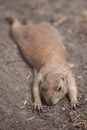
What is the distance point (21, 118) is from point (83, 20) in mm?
3323

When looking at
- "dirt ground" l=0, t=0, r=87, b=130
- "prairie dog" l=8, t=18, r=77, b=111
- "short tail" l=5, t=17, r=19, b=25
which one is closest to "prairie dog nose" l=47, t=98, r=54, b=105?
"prairie dog" l=8, t=18, r=77, b=111

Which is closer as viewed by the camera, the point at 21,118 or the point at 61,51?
the point at 21,118

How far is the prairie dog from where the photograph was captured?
5293mm

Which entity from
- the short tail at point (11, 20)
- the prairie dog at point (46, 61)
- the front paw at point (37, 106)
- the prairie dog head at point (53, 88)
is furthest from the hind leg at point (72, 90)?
the short tail at point (11, 20)

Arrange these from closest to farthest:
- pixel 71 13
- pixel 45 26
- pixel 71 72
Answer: pixel 71 72 → pixel 45 26 → pixel 71 13

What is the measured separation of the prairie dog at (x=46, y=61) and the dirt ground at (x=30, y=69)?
12 cm

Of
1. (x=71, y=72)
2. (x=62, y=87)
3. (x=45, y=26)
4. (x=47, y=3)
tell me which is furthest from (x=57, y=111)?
(x=47, y=3)

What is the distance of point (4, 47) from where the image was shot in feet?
21.9

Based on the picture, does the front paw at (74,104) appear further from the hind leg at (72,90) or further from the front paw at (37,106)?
the front paw at (37,106)

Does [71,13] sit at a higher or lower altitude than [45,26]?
higher

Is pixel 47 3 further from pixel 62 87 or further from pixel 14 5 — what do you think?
pixel 62 87

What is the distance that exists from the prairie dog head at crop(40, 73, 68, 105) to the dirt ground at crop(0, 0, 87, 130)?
150 mm

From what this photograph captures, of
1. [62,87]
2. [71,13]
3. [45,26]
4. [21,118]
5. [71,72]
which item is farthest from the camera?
[71,13]

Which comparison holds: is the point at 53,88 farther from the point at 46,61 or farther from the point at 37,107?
the point at 46,61
